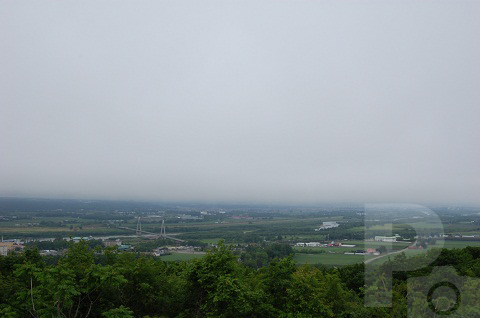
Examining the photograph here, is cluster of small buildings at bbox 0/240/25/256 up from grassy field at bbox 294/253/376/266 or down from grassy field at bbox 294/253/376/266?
up

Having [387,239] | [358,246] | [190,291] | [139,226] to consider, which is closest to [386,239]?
[387,239]

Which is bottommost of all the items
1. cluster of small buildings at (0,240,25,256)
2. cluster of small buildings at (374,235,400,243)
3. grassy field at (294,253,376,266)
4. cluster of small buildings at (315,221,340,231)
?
grassy field at (294,253,376,266)

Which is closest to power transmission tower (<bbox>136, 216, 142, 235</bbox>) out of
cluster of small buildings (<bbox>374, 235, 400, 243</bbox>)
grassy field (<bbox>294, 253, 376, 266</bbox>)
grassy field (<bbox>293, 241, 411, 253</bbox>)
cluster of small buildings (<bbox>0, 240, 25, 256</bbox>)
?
cluster of small buildings (<bbox>0, 240, 25, 256</bbox>)

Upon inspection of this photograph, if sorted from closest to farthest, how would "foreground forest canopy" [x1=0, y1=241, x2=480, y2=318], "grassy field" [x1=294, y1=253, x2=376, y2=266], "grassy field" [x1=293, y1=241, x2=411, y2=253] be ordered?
"foreground forest canopy" [x1=0, y1=241, x2=480, y2=318]
"grassy field" [x1=293, y1=241, x2=411, y2=253]
"grassy field" [x1=294, y1=253, x2=376, y2=266]

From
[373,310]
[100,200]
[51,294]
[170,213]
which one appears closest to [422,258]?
[373,310]

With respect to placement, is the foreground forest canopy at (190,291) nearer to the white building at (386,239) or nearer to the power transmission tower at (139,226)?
the white building at (386,239)

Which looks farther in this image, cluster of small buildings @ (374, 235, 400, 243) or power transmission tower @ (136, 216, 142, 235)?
power transmission tower @ (136, 216, 142, 235)

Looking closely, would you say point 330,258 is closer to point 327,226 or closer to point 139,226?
point 327,226

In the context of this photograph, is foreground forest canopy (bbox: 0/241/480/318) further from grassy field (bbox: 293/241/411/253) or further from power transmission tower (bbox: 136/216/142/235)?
power transmission tower (bbox: 136/216/142/235)
